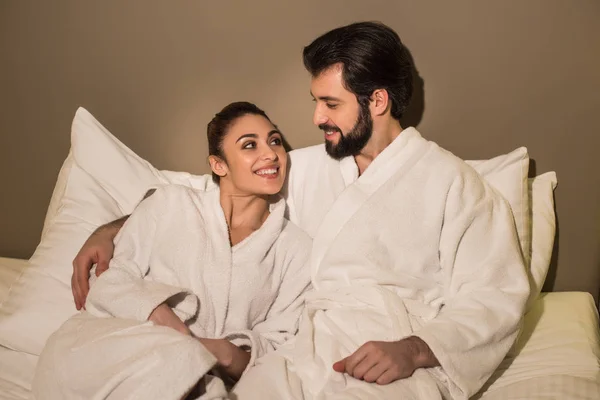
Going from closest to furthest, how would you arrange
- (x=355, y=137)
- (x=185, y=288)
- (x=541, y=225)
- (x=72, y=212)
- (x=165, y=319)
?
(x=165, y=319)
(x=185, y=288)
(x=355, y=137)
(x=541, y=225)
(x=72, y=212)

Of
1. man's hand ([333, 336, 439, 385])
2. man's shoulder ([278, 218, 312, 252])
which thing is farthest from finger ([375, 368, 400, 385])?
man's shoulder ([278, 218, 312, 252])

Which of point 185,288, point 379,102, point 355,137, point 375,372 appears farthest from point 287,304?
point 379,102

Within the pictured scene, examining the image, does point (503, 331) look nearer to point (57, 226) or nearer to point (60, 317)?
point (60, 317)

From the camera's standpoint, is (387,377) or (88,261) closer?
(387,377)

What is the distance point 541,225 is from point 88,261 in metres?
1.32

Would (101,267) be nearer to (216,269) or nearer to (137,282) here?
(137,282)

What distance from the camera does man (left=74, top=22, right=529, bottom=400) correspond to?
167cm

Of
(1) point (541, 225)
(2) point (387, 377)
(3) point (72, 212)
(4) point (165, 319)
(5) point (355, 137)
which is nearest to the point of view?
(2) point (387, 377)

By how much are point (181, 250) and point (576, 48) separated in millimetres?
1282

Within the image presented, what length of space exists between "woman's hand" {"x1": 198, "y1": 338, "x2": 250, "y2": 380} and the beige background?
2.53 ft

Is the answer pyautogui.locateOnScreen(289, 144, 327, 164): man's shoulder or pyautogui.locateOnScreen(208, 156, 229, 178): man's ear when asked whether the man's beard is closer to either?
→ pyautogui.locateOnScreen(289, 144, 327, 164): man's shoulder

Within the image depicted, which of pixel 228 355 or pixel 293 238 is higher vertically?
pixel 293 238

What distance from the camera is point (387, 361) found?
1.64m

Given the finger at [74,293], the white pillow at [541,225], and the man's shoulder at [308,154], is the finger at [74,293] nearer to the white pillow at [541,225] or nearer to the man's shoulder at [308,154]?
the man's shoulder at [308,154]
